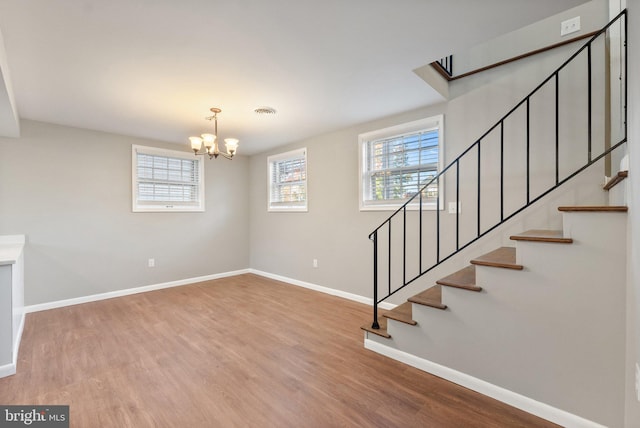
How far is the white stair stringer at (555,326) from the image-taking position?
154 cm

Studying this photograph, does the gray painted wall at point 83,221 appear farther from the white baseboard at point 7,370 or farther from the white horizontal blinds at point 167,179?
the white baseboard at point 7,370

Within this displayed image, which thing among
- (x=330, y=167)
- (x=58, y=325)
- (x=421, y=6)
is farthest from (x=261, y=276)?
(x=421, y=6)

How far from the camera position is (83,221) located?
12.9 ft

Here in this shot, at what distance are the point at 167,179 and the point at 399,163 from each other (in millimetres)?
3723

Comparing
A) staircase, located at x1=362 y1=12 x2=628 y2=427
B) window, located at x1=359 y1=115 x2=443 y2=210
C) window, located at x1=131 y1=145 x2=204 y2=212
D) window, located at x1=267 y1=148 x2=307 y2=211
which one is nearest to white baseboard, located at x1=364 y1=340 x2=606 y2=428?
staircase, located at x1=362 y1=12 x2=628 y2=427

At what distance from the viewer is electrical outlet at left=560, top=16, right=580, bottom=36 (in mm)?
2338

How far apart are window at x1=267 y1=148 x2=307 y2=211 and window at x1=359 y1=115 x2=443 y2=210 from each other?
48.1 inches

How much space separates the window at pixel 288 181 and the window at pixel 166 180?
1.25m

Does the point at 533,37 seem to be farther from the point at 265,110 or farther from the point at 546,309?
the point at 265,110

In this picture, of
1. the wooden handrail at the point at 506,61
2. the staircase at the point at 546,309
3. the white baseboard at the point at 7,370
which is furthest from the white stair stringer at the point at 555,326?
the white baseboard at the point at 7,370

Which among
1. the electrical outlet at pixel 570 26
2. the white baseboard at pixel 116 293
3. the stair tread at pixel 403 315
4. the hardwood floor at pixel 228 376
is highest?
the electrical outlet at pixel 570 26

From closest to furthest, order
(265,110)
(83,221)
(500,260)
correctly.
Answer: (500,260) → (265,110) → (83,221)

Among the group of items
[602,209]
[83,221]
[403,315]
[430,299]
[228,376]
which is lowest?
[228,376]

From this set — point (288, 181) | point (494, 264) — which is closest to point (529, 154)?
point (494, 264)
